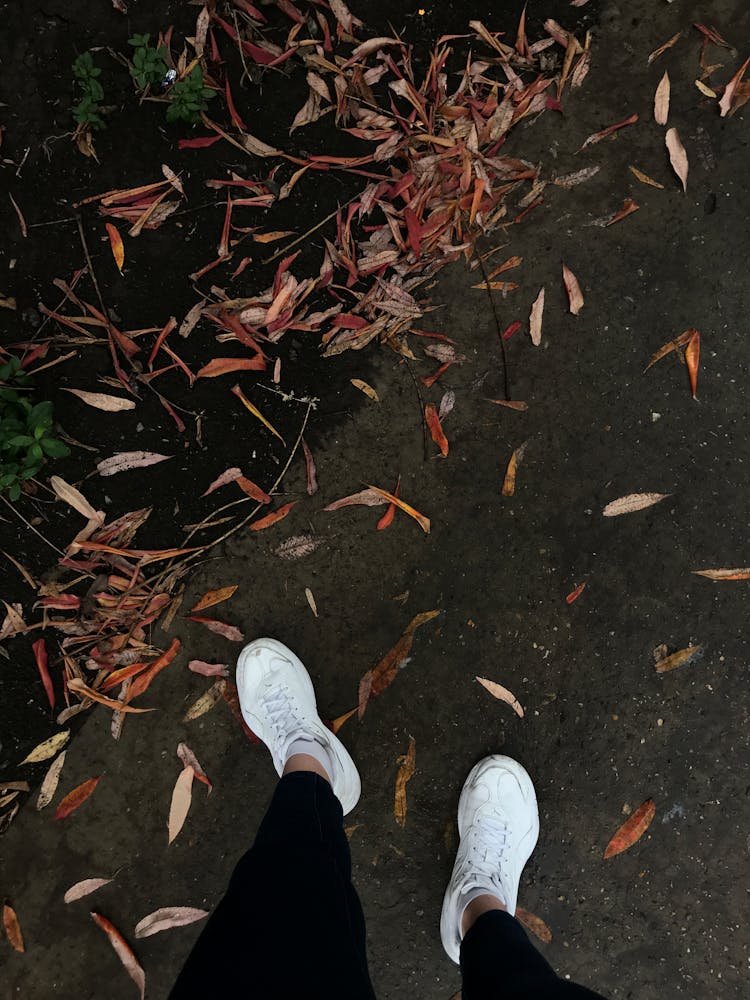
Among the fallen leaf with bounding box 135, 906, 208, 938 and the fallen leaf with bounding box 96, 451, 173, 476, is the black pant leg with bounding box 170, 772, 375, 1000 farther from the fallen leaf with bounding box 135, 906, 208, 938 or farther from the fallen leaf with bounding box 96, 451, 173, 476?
the fallen leaf with bounding box 96, 451, 173, 476

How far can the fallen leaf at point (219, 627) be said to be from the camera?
2135 mm

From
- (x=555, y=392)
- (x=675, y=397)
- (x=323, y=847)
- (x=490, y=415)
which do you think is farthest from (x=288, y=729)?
(x=675, y=397)

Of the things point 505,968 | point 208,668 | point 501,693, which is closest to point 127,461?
point 208,668

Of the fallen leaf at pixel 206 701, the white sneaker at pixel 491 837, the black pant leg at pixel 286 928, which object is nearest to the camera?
the black pant leg at pixel 286 928

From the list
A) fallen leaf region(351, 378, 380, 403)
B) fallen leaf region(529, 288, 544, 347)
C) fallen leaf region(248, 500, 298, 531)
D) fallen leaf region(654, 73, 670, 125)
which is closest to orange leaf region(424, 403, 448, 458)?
fallen leaf region(351, 378, 380, 403)

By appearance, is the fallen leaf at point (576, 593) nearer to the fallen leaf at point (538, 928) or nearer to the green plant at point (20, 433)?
the fallen leaf at point (538, 928)

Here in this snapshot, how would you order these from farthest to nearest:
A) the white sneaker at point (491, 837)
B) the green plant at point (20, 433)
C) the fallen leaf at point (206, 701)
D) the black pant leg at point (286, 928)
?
the fallen leaf at point (206, 701) → the white sneaker at point (491, 837) → the green plant at point (20, 433) → the black pant leg at point (286, 928)

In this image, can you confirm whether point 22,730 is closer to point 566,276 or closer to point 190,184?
point 190,184

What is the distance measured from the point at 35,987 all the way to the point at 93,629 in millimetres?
1257

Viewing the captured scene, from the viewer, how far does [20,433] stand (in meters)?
1.98

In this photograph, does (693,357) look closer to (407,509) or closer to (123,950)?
(407,509)

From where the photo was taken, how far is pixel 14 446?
1980mm

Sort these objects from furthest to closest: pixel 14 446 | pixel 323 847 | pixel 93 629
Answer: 1. pixel 93 629
2. pixel 14 446
3. pixel 323 847

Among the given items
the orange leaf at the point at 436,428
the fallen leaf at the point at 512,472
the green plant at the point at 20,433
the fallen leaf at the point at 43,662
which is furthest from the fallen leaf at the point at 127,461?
the fallen leaf at the point at 512,472
